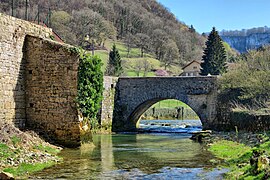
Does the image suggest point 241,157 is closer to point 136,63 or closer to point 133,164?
point 133,164

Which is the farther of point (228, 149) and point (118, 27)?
point (118, 27)

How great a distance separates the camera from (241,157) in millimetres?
16625

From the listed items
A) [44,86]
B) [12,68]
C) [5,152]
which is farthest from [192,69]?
[5,152]

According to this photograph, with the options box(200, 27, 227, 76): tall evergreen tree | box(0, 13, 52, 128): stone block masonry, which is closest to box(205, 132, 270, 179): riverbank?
box(0, 13, 52, 128): stone block masonry

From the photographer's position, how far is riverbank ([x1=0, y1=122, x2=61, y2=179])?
46.4 ft

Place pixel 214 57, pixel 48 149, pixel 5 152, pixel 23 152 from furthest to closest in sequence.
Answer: pixel 214 57, pixel 48 149, pixel 23 152, pixel 5 152

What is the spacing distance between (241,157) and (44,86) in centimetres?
918

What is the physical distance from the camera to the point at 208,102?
34.7 meters

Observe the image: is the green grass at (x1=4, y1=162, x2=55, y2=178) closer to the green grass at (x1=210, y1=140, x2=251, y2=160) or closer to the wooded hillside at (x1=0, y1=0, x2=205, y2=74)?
the green grass at (x1=210, y1=140, x2=251, y2=160)

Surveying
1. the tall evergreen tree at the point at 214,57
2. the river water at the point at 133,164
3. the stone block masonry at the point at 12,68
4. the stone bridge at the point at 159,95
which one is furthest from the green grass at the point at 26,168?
the tall evergreen tree at the point at 214,57

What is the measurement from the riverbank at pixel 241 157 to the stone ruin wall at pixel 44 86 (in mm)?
6749

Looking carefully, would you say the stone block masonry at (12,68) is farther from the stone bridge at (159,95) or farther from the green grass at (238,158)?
the stone bridge at (159,95)

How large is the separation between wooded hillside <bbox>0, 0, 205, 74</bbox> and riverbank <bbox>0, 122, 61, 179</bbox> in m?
51.5

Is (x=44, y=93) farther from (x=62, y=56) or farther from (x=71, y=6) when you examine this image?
(x=71, y=6)
